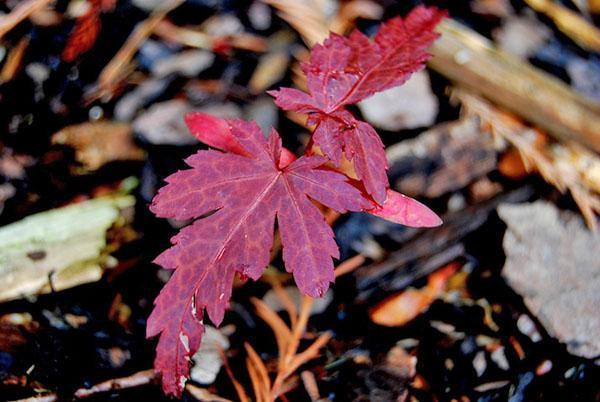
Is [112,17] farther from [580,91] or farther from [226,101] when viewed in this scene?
[580,91]

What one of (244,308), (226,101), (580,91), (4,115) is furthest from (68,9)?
(580,91)

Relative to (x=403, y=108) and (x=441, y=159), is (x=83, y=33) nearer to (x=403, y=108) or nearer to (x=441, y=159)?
(x=403, y=108)

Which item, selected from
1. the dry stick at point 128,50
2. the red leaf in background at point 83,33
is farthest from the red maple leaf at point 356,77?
the red leaf in background at point 83,33

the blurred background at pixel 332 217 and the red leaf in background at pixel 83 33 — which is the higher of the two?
the red leaf in background at pixel 83 33

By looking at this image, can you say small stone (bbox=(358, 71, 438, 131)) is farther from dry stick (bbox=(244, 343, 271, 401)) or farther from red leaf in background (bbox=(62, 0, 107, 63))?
red leaf in background (bbox=(62, 0, 107, 63))

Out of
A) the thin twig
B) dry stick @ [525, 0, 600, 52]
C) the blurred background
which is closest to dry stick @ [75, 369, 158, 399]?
the blurred background

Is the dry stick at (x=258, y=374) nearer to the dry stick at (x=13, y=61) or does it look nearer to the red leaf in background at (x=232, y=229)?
the red leaf in background at (x=232, y=229)
